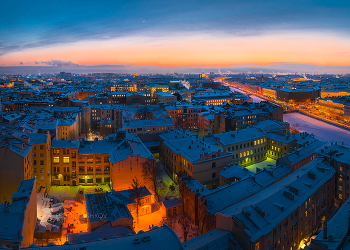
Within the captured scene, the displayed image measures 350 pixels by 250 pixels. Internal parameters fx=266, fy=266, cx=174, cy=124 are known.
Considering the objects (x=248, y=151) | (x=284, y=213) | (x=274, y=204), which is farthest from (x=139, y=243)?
(x=248, y=151)

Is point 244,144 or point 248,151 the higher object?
point 244,144

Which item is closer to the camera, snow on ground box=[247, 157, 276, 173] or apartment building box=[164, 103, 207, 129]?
snow on ground box=[247, 157, 276, 173]

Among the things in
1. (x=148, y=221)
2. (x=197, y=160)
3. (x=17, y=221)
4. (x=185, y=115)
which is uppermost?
(x=185, y=115)

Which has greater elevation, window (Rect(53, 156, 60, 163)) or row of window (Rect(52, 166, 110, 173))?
window (Rect(53, 156, 60, 163))

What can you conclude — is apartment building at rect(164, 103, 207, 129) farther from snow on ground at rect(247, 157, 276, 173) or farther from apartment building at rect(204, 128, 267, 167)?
snow on ground at rect(247, 157, 276, 173)

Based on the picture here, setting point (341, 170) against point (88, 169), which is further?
point (88, 169)

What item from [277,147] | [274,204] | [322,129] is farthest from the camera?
[322,129]

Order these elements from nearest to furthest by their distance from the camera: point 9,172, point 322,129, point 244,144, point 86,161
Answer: point 9,172 → point 86,161 → point 244,144 → point 322,129

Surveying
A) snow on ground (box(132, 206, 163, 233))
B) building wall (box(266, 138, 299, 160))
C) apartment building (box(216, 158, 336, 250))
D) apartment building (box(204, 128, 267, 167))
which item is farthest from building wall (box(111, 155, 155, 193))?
building wall (box(266, 138, 299, 160))

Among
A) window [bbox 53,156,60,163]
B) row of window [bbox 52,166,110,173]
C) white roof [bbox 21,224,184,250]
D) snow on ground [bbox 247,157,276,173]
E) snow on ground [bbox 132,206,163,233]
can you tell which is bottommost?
snow on ground [bbox 132,206,163,233]

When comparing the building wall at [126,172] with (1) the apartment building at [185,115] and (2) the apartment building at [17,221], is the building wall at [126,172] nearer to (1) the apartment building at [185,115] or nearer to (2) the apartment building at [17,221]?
(2) the apartment building at [17,221]

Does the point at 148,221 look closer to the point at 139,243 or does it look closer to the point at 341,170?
the point at 139,243
